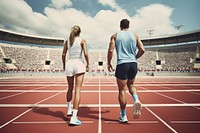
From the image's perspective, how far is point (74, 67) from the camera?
105 inches

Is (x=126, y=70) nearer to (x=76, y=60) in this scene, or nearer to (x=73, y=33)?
(x=76, y=60)

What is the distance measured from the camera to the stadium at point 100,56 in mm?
35938

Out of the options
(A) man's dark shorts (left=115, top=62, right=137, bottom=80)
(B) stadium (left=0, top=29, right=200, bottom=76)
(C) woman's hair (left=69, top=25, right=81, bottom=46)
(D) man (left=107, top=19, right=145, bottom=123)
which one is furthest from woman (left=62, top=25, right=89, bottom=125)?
(B) stadium (left=0, top=29, right=200, bottom=76)

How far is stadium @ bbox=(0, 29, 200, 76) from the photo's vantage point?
118ft

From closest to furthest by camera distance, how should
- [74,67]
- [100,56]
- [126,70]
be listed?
[126,70] < [74,67] < [100,56]

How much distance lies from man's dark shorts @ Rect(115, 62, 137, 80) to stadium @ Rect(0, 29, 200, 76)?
31.2 m

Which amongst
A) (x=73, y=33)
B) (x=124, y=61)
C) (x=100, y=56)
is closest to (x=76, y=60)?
(x=73, y=33)

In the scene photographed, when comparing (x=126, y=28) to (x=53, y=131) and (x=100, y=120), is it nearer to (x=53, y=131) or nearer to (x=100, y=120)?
(x=100, y=120)

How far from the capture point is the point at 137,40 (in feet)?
8.84

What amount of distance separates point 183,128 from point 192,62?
1677 inches

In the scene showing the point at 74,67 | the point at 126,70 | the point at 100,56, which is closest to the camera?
the point at 126,70

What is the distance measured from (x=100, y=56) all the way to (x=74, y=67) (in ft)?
139

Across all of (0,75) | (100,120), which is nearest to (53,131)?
(100,120)

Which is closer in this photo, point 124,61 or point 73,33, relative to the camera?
point 124,61
